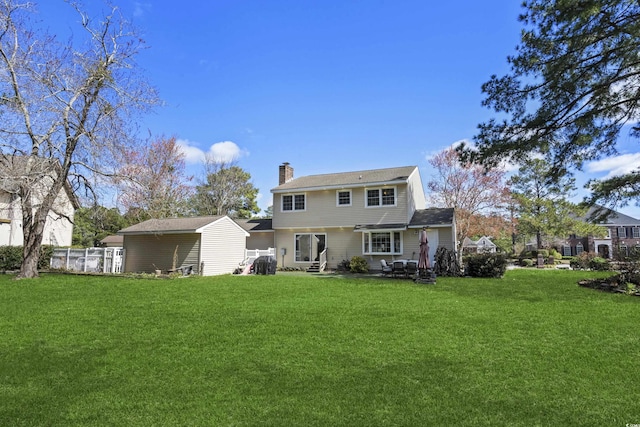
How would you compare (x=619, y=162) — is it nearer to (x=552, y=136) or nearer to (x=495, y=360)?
(x=552, y=136)

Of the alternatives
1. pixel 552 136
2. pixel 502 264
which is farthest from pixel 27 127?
pixel 502 264

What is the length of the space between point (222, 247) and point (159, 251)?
3424 millimetres

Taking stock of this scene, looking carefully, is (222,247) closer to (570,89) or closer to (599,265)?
(570,89)

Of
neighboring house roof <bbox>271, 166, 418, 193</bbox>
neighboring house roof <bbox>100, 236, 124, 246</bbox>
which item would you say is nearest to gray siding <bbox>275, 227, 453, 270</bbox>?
neighboring house roof <bbox>271, 166, 418, 193</bbox>

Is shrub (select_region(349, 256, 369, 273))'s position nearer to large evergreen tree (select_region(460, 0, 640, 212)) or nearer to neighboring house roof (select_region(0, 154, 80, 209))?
large evergreen tree (select_region(460, 0, 640, 212))

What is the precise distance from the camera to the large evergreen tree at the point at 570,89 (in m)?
9.26

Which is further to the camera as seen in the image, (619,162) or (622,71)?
(619,162)

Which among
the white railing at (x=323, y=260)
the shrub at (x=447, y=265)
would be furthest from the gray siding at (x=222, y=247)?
the shrub at (x=447, y=265)

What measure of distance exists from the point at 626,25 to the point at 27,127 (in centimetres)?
2002

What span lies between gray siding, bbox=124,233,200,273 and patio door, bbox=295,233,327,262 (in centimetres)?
682

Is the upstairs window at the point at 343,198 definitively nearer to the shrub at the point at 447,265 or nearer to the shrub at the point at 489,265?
the shrub at the point at 447,265

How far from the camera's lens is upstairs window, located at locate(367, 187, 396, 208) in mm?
20578

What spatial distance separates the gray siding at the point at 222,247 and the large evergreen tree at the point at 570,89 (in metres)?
12.8

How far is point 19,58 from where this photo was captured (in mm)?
13500
